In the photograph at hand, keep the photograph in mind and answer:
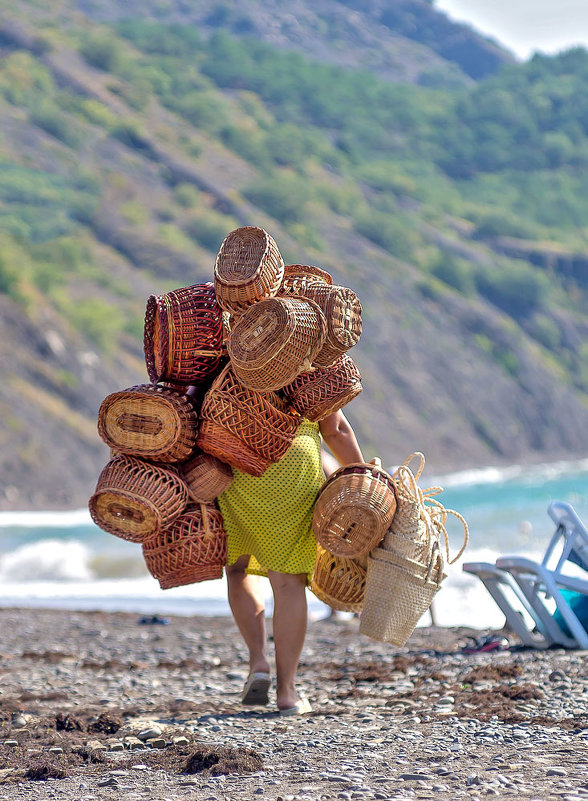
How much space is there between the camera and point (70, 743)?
418 cm

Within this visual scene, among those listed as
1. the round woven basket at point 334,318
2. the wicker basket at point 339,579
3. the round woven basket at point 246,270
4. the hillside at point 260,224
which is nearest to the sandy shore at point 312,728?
the wicker basket at point 339,579

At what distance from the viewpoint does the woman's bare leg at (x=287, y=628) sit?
15.8ft

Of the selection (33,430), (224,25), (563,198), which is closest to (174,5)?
(224,25)

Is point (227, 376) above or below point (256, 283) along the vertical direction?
below

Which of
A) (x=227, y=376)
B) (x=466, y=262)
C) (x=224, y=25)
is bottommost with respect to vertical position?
(x=227, y=376)

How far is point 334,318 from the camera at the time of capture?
4.71 metres

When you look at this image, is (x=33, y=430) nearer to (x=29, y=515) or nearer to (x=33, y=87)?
(x=29, y=515)

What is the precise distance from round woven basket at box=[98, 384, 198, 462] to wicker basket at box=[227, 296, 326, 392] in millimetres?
320

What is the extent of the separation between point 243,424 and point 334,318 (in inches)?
22.6

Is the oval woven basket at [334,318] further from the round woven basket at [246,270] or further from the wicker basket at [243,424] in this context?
the wicker basket at [243,424]

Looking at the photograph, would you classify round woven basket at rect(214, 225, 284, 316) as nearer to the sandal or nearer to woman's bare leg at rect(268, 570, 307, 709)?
woman's bare leg at rect(268, 570, 307, 709)

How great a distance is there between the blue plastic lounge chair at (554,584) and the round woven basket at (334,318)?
6.99 ft

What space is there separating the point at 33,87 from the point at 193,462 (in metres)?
56.5

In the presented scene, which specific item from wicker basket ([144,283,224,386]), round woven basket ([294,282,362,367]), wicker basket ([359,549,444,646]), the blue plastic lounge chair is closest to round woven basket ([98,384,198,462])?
wicker basket ([144,283,224,386])
